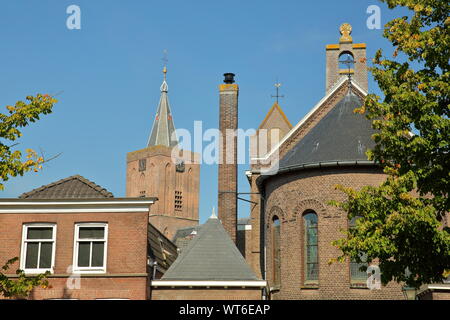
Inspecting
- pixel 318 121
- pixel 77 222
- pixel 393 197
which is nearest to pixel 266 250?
pixel 318 121

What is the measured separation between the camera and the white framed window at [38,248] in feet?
80.6

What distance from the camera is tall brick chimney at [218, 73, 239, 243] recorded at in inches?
1255

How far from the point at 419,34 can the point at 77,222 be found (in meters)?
14.8

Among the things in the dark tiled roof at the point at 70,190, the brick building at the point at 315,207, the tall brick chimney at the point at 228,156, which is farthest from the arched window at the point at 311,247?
the dark tiled roof at the point at 70,190

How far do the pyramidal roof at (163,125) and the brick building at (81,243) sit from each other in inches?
3797

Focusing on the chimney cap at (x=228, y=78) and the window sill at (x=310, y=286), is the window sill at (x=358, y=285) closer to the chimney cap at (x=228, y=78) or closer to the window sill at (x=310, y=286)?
the window sill at (x=310, y=286)

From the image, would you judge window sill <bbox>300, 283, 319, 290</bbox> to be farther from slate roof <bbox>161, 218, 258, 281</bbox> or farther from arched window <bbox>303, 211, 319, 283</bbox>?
slate roof <bbox>161, 218, 258, 281</bbox>

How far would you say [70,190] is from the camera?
26438 millimetres

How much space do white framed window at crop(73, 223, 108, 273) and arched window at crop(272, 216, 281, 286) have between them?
8.39 metres

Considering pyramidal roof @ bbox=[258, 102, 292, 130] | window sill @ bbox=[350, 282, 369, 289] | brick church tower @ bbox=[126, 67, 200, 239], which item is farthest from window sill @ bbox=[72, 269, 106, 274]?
brick church tower @ bbox=[126, 67, 200, 239]

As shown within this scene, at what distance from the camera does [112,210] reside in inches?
985

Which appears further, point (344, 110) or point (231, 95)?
point (231, 95)
